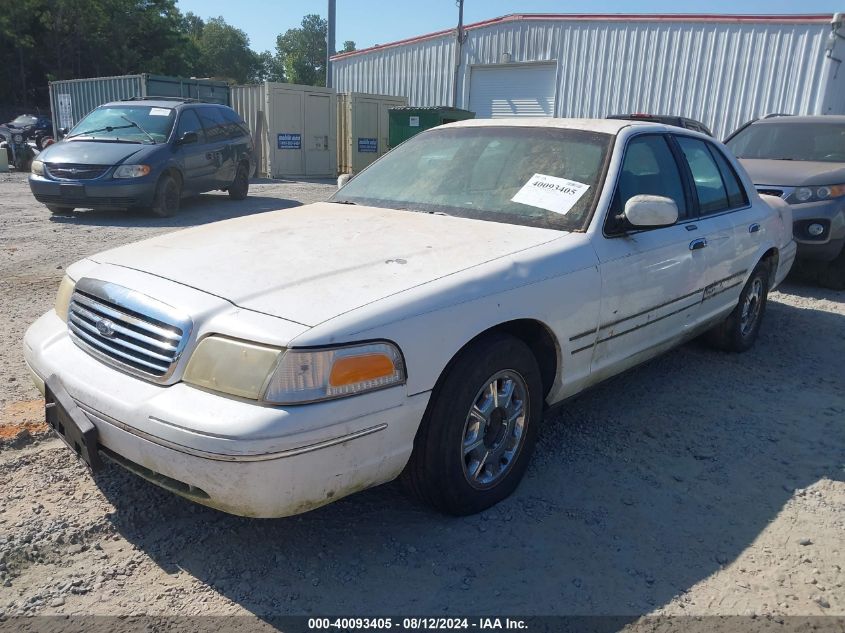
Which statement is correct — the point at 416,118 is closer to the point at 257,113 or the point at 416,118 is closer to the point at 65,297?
the point at 257,113

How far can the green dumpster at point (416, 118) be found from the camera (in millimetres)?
15985

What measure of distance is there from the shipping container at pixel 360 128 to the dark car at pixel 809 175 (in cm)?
1169

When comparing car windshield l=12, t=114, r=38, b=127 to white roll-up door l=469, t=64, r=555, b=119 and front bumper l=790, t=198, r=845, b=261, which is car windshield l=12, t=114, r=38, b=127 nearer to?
white roll-up door l=469, t=64, r=555, b=119

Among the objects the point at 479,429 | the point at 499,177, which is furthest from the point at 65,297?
the point at 499,177

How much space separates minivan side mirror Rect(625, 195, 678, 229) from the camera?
10.6ft

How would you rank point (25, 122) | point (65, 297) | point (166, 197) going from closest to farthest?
point (65, 297), point (166, 197), point (25, 122)

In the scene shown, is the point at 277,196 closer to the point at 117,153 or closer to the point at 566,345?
the point at 117,153

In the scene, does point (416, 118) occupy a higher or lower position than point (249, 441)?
higher

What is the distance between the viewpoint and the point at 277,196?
44.8 ft

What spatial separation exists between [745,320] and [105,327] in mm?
4315

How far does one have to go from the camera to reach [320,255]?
288 cm

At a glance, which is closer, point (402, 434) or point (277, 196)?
point (402, 434)

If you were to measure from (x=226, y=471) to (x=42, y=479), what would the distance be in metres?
1.34

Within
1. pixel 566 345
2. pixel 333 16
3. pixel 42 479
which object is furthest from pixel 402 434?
pixel 333 16
